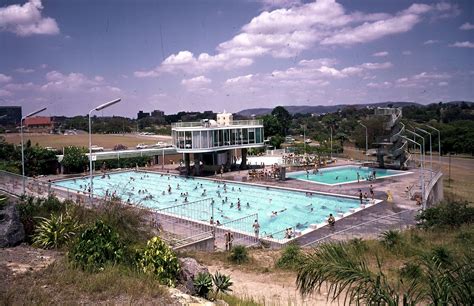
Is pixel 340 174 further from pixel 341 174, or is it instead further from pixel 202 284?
pixel 202 284

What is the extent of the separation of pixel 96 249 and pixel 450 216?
569 inches

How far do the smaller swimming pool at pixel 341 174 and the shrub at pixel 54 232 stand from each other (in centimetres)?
2625

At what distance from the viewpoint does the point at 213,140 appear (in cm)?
3844

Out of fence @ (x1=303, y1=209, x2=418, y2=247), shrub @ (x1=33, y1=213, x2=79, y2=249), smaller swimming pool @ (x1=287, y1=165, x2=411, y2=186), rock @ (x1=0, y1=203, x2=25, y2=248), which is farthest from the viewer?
smaller swimming pool @ (x1=287, y1=165, x2=411, y2=186)

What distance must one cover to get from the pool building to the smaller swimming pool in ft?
21.3

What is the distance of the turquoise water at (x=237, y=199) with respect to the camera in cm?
2461

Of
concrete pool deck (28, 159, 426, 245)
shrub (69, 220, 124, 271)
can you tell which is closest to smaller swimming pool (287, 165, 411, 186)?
concrete pool deck (28, 159, 426, 245)

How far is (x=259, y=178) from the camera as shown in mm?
35688

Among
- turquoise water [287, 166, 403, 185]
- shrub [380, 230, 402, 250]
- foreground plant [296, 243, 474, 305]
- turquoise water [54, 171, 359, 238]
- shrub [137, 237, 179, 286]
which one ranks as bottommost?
turquoise water [54, 171, 359, 238]

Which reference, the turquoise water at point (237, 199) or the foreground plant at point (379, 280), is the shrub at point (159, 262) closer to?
the foreground plant at point (379, 280)

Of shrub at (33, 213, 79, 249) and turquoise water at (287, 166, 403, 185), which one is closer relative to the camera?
shrub at (33, 213, 79, 249)

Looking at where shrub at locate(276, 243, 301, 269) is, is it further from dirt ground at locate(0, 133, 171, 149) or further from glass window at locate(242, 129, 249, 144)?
dirt ground at locate(0, 133, 171, 149)

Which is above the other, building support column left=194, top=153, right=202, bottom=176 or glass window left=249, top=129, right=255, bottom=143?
glass window left=249, top=129, right=255, bottom=143

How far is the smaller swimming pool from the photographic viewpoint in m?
35.8
